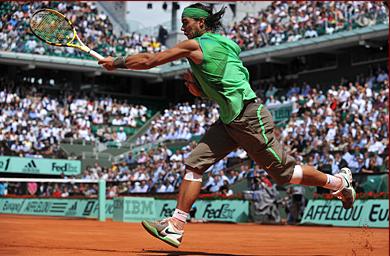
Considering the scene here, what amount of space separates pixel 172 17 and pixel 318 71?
499 inches

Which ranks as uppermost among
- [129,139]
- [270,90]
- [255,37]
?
[255,37]

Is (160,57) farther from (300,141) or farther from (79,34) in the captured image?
(79,34)

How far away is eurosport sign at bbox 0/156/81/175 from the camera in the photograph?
3162cm

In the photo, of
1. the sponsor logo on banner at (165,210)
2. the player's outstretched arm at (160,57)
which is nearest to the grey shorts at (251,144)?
the player's outstretched arm at (160,57)

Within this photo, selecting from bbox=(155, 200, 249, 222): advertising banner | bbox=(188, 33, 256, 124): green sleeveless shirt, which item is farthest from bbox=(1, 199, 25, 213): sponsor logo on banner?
bbox=(188, 33, 256, 124): green sleeveless shirt

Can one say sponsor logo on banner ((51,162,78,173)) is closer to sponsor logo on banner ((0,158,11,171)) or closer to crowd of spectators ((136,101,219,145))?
sponsor logo on banner ((0,158,11,171))

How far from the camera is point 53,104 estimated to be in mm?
37531

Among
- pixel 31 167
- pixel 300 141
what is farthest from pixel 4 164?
pixel 300 141

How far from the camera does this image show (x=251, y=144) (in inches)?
271

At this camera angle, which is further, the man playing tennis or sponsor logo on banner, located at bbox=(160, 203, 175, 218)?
sponsor logo on banner, located at bbox=(160, 203, 175, 218)

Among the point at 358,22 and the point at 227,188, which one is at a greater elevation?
the point at 358,22

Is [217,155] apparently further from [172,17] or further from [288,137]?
[172,17]


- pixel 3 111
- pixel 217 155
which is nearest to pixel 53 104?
pixel 3 111

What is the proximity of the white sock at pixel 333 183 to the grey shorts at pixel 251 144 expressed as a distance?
482 millimetres
